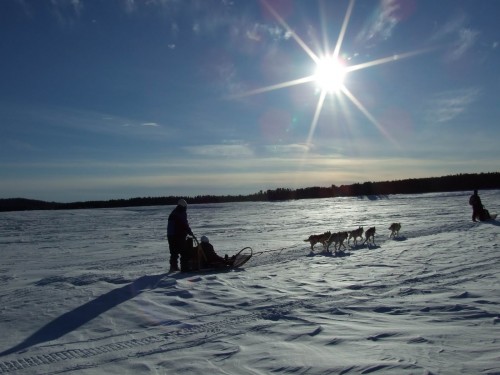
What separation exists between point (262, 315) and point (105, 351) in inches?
77.8

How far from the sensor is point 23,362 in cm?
409

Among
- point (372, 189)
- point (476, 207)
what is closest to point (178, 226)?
point (476, 207)

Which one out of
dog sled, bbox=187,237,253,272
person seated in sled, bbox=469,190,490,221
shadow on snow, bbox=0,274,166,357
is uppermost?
person seated in sled, bbox=469,190,490,221

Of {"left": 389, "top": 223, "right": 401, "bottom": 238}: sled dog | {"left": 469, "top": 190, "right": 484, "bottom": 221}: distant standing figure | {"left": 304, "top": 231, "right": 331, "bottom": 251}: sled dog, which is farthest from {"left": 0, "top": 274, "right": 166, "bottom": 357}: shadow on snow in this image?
{"left": 469, "top": 190, "right": 484, "bottom": 221}: distant standing figure

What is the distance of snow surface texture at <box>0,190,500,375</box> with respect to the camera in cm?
394

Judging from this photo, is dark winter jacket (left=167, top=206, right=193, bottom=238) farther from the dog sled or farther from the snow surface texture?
the snow surface texture

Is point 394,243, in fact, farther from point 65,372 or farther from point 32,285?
point 65,372

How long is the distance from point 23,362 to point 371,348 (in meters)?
3.34

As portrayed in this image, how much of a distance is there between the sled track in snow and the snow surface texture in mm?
18

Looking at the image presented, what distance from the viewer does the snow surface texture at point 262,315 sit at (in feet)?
12.9

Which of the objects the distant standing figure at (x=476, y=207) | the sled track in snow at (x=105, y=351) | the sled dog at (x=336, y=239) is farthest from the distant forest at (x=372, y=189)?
the sled track in snow at (x=105, y=351)

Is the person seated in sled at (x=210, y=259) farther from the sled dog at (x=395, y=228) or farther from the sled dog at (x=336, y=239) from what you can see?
the sled dog at (x=395, y=228)

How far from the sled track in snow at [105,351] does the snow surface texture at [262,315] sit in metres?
0.02

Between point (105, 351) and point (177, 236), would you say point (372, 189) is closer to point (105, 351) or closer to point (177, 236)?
point (177, 236)
